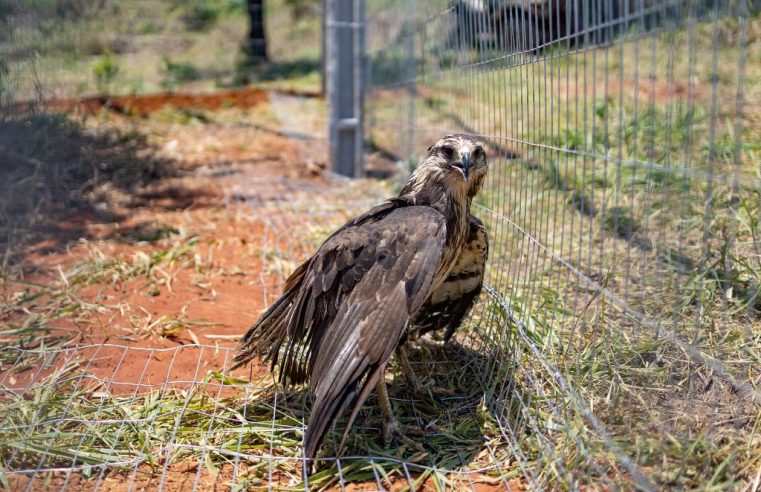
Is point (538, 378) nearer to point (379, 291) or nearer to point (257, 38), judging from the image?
point (379, 291)

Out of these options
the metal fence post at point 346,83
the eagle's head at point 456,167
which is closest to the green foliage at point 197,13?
the metal fence post at point 346,83

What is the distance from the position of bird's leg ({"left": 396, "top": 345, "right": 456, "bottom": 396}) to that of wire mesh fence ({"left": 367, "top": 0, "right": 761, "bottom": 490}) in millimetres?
239

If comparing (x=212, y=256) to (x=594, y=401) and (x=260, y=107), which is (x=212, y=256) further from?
(x=260, y=107)

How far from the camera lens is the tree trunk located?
41.9 ft

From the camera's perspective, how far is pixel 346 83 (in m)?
7.84

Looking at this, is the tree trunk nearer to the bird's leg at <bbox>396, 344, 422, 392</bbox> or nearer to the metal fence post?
the metal fence post

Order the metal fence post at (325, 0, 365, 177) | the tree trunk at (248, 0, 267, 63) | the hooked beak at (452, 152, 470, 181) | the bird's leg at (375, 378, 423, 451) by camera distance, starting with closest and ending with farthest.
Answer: the bird's leg at (375, 378, 423, 451) → the hooked beak at (452, 152, 470, 181) → the metal fence post at (325, 0, 365, 177) → the tree trunk at (248, 0, 267, 63)

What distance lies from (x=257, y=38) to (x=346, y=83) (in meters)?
5.91

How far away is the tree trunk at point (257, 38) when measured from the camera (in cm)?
1277

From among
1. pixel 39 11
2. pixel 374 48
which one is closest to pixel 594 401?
pixel 374 48

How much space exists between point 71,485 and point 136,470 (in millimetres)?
234

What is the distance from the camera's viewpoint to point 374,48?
7.64 m

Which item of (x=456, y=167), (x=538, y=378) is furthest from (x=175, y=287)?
(x=538, y=378)

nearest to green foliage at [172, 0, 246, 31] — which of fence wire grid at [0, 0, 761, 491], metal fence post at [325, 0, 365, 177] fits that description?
metal fence post at [325, 0, 365, 177]
